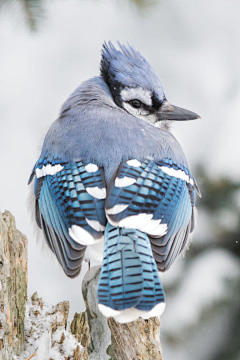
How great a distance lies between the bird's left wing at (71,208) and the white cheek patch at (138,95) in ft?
1.39

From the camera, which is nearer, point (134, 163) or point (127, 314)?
point (127, 314)

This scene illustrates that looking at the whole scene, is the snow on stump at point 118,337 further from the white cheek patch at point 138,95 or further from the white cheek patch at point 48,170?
the white cheek patch at point 138,95

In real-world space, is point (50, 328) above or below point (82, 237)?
below

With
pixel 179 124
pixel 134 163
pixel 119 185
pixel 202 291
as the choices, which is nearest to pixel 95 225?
pixel 119 185

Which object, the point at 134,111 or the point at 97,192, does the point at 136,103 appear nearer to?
the point at 134,111

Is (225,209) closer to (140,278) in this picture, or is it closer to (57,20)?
(140,278)

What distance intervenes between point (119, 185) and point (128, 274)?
345 mm

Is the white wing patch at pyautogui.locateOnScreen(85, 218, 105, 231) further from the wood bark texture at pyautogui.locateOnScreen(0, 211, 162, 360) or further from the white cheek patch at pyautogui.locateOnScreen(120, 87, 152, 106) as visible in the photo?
the white cheek patch at pyautogui.locateOnScreen(120, 87, 152, 106)

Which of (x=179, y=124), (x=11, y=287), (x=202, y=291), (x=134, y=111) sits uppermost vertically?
(x=134, y=111)

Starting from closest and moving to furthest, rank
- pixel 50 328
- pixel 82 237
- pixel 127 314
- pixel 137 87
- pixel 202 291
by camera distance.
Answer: pixel 127 314, pixel 50 328, pixel 82 237, pixel 137 87, pixel 202 291

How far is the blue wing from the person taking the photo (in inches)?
62.8

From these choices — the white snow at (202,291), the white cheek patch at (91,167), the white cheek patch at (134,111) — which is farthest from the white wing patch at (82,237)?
the white snow at (202,291)

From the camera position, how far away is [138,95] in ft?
6.74

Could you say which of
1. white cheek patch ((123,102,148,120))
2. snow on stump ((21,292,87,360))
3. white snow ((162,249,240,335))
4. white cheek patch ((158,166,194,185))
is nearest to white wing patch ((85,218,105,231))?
snow on stump ((21,292,87,360))
